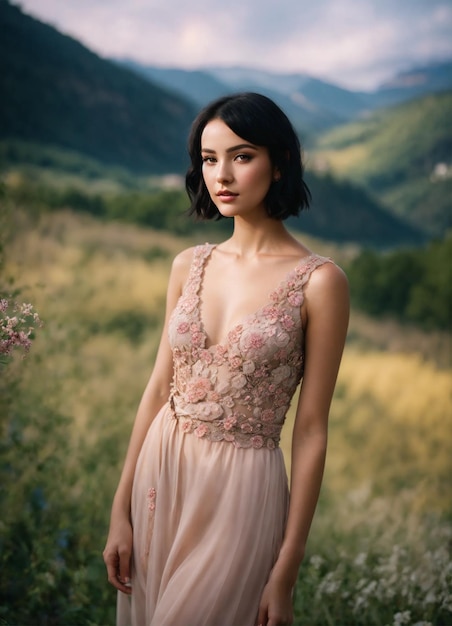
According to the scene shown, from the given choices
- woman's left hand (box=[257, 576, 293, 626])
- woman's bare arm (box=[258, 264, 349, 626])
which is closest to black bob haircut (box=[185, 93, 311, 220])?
woman's bare arm (box=[258, 264, 349, 626])

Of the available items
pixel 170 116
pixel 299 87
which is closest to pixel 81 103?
pixel 170 116

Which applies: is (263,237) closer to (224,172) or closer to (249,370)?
(224,172)

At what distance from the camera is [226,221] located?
5262 millimetres

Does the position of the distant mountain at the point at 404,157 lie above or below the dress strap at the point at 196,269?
above

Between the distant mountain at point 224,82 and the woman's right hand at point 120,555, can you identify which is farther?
the distant mountain at point 224,82

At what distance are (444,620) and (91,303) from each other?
119 inches

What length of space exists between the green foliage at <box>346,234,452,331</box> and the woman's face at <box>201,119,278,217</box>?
12.0 feet

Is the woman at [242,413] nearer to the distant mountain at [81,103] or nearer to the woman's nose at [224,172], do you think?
the woman's nose at [224,172]

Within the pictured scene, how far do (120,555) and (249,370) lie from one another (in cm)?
57

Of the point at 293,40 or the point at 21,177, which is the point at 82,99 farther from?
the point at 293,40

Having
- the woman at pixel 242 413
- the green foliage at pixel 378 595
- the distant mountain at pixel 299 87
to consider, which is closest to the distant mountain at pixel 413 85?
the distant mountain at pixel 299 87

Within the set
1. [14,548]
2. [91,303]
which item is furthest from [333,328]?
[91,303]

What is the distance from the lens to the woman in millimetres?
1606

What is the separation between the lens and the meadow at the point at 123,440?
276 centimetres
